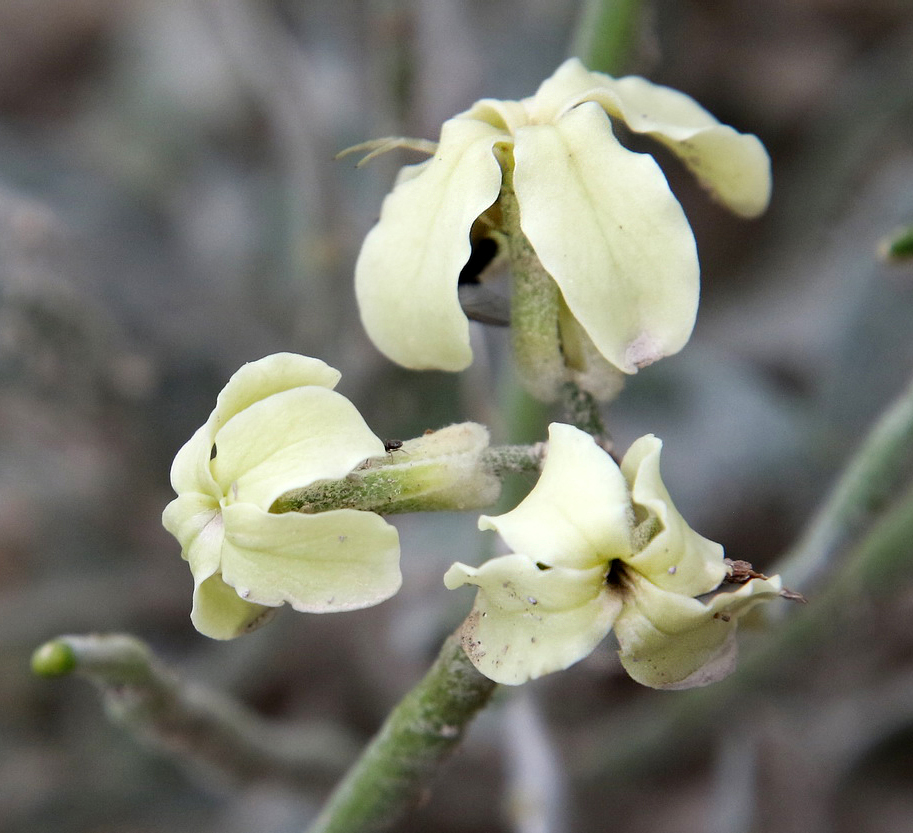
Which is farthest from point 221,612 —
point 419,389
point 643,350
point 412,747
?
point 419,389

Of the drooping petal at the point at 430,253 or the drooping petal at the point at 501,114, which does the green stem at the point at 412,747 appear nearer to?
the drooping petal at the point at 430,253

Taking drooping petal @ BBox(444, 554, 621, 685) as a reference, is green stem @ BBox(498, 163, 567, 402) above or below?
above

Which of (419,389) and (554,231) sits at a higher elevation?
(554,231)

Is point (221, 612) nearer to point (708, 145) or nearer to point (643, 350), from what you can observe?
point (643, 350)

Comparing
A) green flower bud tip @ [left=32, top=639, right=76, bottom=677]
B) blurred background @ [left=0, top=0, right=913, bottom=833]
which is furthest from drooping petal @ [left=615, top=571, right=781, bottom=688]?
blurred background @ [left=0, top=0, right=913, bottom=833]

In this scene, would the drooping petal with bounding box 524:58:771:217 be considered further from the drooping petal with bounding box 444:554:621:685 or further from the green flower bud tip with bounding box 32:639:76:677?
the green flower bud tip with bounding box 32:639:76:677

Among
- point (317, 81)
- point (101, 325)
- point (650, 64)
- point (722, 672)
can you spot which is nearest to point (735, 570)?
point (722, 672)

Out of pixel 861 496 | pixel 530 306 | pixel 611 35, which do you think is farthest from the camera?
pixel 611 35
